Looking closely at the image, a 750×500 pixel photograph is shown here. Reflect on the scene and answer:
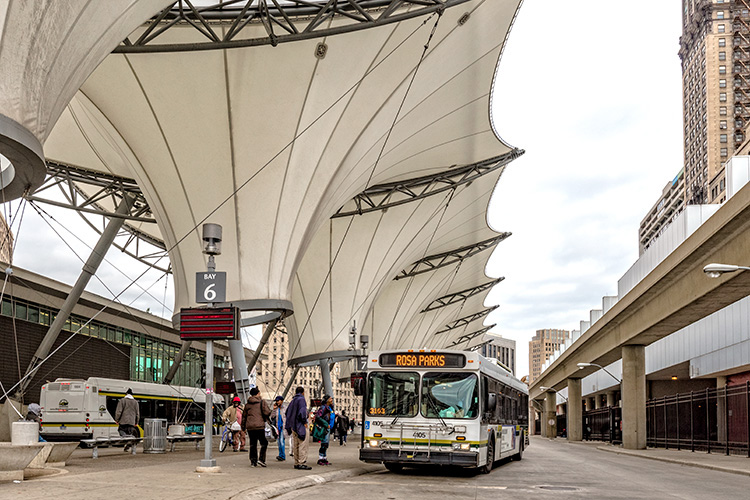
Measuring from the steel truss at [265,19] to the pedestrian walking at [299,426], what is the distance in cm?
821

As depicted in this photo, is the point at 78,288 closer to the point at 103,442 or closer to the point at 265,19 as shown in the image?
the point at 103,442

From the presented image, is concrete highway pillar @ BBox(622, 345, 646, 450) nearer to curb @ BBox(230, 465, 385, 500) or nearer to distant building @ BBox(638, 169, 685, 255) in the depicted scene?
curb @ BBox(230, 465, 385, 500)

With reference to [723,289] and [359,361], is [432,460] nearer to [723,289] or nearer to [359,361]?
[723,289]

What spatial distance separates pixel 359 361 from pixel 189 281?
16.5 m

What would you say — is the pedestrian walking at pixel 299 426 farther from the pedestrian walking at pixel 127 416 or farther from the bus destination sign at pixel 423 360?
the pedestrian walking at pixel 127 416

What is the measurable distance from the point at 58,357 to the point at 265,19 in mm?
27737

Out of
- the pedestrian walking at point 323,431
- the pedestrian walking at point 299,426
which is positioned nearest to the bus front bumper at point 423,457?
the pedestrian walking at point 299,426

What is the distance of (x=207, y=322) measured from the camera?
1472cm

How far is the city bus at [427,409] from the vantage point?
16.9m

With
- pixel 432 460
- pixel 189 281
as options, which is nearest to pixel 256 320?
pixel 189 281

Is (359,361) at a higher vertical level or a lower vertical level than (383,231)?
lower

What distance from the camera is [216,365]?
232ft

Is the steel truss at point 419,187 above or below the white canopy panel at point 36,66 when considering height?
above

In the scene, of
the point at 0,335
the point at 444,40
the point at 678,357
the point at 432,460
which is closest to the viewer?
the point at 432,460
